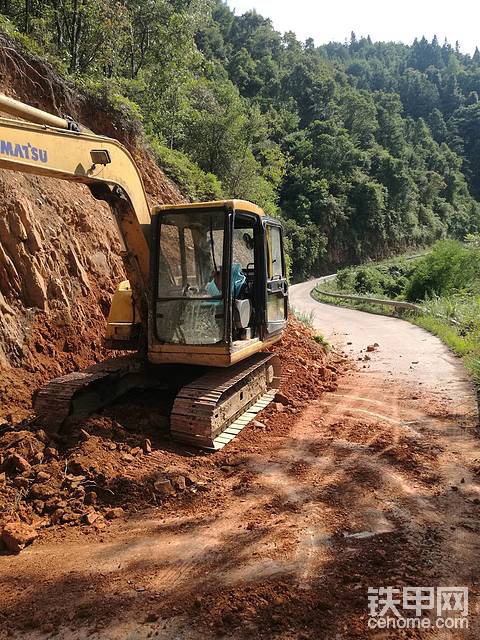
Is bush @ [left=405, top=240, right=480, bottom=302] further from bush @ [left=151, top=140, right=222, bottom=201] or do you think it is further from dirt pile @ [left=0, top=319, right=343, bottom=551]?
dirt pile @ [left=0, top=319, right=343, bottom=551]

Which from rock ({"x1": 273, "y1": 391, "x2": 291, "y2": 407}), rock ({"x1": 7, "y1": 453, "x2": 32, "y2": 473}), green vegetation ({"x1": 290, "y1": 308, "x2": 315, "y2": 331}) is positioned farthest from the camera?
green vegetation ({"x1": 290, "y1": 308, "x2": 315, "y2": 331})

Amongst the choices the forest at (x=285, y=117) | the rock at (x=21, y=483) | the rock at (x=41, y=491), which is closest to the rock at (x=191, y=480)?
the rock at (x=41, y=491)

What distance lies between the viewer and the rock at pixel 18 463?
4199 mm

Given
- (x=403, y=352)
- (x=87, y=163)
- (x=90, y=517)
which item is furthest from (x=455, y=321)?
(x=90, y=517)

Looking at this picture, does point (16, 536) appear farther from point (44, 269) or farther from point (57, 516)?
point (44, 269)

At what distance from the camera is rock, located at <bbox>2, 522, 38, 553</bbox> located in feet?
11.3

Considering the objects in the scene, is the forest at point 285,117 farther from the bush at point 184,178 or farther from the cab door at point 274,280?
the cab door at point 274,280

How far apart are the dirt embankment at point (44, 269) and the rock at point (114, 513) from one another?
175cm

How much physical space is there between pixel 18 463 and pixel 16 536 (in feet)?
2.90

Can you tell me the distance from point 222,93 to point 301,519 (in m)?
34.8

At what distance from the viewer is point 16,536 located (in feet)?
11.3

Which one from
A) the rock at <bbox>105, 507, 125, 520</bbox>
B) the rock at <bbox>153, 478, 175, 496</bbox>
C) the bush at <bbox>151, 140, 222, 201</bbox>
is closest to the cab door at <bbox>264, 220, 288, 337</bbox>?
the rock at <bbox>153, 478, 175, 496</bbox>

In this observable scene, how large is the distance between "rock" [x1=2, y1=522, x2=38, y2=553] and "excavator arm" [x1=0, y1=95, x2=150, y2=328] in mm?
2659

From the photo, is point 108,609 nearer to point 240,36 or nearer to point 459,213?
point 459,213
